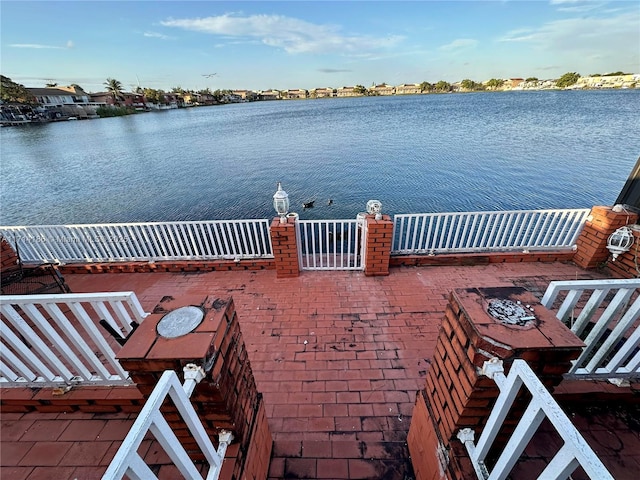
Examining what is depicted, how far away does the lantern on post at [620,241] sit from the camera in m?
3.82

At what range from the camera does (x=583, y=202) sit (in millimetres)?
12914

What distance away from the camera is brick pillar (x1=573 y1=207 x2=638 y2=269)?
395 cm

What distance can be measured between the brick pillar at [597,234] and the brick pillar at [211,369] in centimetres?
534

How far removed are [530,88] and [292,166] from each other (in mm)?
127877

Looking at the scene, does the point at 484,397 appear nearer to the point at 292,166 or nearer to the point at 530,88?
the point at 292,166

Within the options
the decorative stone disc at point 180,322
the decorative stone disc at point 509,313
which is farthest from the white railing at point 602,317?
the decorative stone disc at point 180,322

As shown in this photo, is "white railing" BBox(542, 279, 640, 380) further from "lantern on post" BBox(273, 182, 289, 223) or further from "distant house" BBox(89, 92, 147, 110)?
"distant house" BBox(89, 92, 147, 110)

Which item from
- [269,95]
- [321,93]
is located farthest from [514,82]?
[269,95]

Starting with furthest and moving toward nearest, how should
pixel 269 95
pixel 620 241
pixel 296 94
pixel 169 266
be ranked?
1. pixel 269 95
2. pixel 296 94
3. pixel 169 266
4. pixel 620 241

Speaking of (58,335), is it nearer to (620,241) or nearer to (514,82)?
(620,241)

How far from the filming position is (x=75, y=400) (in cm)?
211

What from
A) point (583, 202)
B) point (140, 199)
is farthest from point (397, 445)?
point (140, 199)

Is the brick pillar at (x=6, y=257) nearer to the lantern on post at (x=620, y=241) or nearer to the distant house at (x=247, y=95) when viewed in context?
the lantern on post at (x=620, y=241)

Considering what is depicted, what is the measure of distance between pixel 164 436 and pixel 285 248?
355 cm
